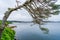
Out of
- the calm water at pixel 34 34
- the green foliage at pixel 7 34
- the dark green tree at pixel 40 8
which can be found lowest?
the calm water at pixel 34 34

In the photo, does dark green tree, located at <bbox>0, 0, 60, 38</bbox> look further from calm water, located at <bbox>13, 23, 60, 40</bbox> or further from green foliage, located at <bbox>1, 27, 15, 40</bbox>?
calm water, located at <bbox>13, 23, 60, 40</bbox>

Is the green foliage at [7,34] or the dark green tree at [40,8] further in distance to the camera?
the green foliage at [7,34]

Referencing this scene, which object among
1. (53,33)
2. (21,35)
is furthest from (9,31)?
(53,33)

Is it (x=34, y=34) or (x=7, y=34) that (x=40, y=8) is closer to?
(x=7, y=34)

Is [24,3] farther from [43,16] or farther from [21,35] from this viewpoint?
[21,35]

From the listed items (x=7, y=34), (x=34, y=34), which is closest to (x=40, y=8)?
(x=7, y=34)

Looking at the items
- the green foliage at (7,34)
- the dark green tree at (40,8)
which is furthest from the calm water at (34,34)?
the dark green tree at (40,8)

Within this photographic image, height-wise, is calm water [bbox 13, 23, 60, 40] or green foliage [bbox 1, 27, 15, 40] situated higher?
green foliage [bbox 1, 27, 15, 40]

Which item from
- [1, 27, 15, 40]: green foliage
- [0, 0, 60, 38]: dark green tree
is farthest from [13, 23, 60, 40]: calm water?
[0, 0, 60, 38]: dark green tree

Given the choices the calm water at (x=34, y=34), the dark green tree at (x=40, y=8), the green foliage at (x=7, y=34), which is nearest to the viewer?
the dark green tree at (x=40, y=8)

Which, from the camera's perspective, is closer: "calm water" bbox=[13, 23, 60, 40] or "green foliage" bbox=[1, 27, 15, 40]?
"green foliage" bbox=[1, 27, 15, 40]

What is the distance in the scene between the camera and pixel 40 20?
367cm

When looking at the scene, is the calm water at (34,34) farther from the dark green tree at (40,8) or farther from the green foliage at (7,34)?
the dark green tree at (40,8)

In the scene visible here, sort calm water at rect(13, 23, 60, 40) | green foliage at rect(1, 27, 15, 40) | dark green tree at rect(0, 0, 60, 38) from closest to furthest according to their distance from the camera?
dark green tree at rect(0, 0, 60, 38) < green foliage at rect(1, 27, 15, 40) < calm water at rect(13, 23, 60, 40)
